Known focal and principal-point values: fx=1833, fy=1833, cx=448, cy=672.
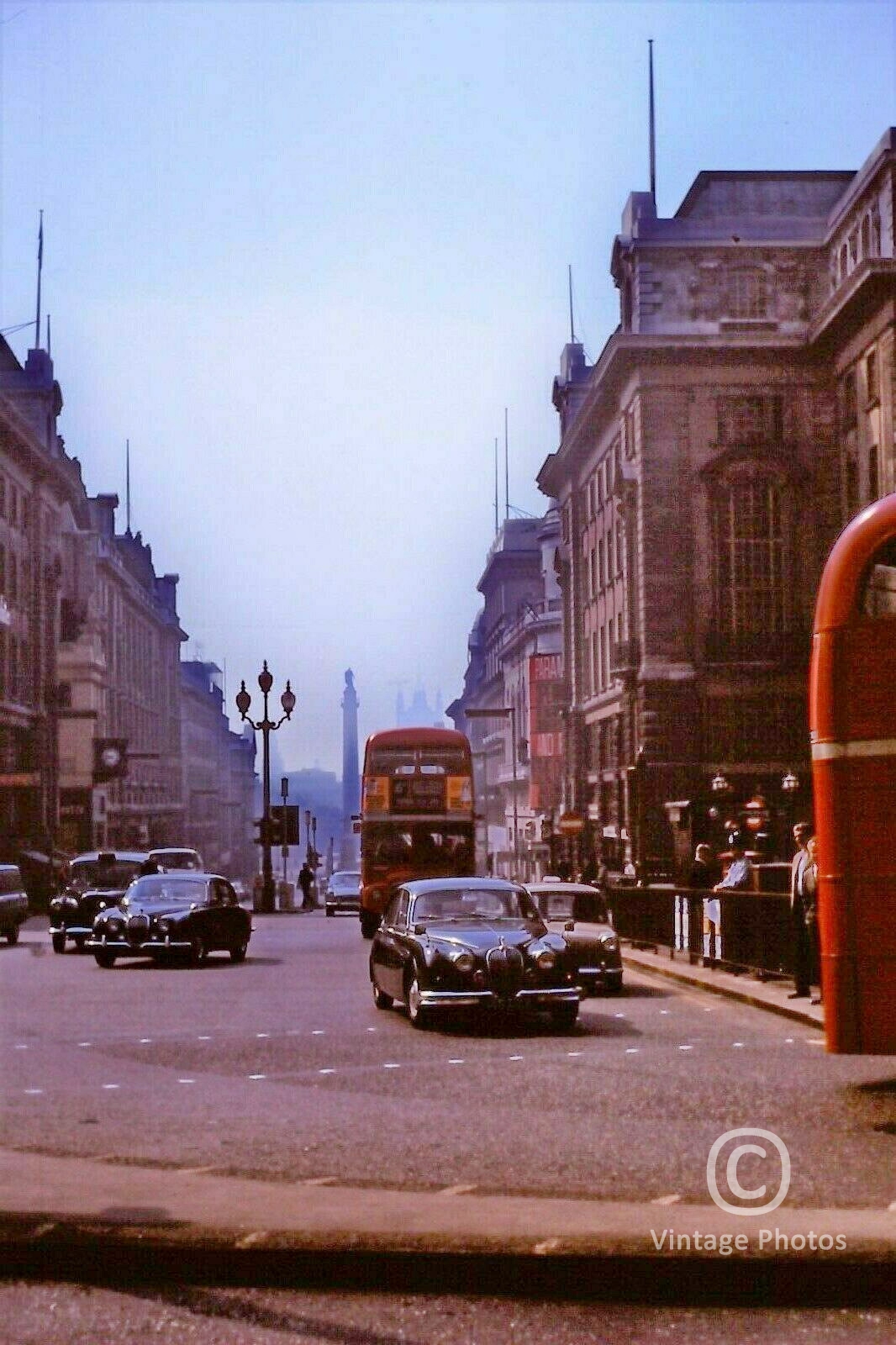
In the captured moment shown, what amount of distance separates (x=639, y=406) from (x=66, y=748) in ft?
121

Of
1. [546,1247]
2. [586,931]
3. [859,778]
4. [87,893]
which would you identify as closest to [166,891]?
[87,893]

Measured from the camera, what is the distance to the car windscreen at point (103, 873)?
32.1m

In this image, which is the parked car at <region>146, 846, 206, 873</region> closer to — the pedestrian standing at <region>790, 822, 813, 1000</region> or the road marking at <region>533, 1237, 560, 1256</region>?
the pedestrian standing at <region>790, 822, 813, 1000</region>

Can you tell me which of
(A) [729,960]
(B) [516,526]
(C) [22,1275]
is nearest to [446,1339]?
(C) [22,1275]

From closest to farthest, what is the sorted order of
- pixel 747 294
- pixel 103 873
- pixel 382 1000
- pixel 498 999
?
pixel 498 999, pixel 382 1000, pixel 103 873, pixel 747 294

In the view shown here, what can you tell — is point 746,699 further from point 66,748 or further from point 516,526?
point 516,526

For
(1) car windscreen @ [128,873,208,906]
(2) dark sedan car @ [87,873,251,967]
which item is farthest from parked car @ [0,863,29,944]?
(1) car windscreen @ [128,873,208,906]

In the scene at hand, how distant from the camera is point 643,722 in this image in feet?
177

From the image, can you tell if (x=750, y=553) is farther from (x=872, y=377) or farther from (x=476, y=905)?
(x=476, y=905)

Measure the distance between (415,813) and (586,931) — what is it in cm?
1630

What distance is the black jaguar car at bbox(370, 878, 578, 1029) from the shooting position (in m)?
17.1

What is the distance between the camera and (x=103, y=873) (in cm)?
3228

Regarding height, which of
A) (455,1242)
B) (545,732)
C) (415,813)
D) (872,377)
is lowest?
(455,1242)

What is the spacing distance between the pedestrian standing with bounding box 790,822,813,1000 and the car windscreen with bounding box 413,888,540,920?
2.69 m
